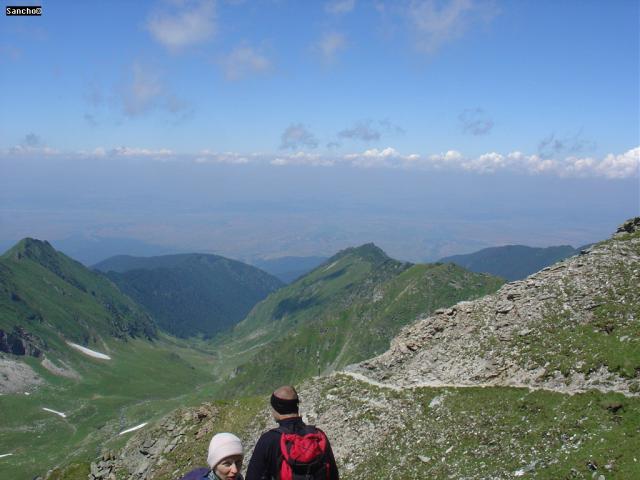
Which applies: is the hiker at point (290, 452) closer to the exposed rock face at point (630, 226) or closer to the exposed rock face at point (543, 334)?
the exposed rock face at point (543, 334)

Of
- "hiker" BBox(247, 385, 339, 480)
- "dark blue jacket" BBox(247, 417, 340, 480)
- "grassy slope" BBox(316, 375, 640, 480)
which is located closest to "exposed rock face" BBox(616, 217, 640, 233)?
"grassy slope" BBox(316, 375, 640, 480)

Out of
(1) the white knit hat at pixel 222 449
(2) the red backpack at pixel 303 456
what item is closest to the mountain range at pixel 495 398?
(2) the red backpack at pixel 303 456

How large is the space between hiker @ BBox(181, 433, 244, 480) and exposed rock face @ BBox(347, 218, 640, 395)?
27965 mm

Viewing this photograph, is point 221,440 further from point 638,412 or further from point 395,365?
point 395,365

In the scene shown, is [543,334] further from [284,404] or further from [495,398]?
[284,404]

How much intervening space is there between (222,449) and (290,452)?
1475mm

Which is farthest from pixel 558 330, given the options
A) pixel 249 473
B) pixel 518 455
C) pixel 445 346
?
pixel 249 473

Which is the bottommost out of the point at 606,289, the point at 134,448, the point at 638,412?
the point at 134,448

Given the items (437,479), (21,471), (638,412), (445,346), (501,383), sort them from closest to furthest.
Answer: (638,412) → (437,479) → (501,383) → (445,346) → (21,471)

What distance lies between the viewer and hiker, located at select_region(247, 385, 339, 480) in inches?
424

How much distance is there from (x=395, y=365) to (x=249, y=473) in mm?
41487

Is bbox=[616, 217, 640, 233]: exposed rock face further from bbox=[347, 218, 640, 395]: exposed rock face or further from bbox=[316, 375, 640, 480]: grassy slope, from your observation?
bbox=[316, 375, 640, 480]: grassy slope

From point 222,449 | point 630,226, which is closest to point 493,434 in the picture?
point 222,449

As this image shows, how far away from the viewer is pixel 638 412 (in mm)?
26938
